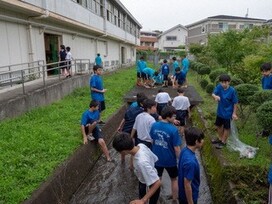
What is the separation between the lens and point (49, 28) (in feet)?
43.9

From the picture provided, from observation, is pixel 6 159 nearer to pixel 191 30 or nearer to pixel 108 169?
pixel 108 169

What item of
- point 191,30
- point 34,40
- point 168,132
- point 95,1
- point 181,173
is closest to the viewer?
point 181,173

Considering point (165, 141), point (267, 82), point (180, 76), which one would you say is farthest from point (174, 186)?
point (180, 76)

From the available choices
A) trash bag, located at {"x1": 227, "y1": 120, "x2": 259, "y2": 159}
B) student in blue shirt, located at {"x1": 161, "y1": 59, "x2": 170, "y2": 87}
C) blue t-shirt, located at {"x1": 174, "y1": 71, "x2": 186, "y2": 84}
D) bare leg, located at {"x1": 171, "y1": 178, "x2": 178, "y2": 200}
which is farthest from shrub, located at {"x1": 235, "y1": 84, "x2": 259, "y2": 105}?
student in blue shirt, located at {"x1": 161, "y1": 59, "x2": 170, "y2": 87}

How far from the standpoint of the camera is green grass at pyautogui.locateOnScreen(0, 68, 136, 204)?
4.41m

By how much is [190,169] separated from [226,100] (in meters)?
3.10

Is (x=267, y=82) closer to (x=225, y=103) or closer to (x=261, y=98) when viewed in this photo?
(x=261, y=98)

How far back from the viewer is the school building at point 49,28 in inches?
400

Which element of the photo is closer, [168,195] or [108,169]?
[168,195]

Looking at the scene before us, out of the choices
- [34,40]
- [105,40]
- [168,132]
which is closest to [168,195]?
[168,132]

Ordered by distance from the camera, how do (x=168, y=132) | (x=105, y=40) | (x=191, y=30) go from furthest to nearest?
1. (x=191, y=30)
2. (x=105, y=40)
3. (x=168, y=132)

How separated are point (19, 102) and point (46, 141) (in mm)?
2435

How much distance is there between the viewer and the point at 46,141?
6.22 meters

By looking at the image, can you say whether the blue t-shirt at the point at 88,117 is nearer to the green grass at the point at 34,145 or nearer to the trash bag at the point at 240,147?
the green grass at the point at 34,145
